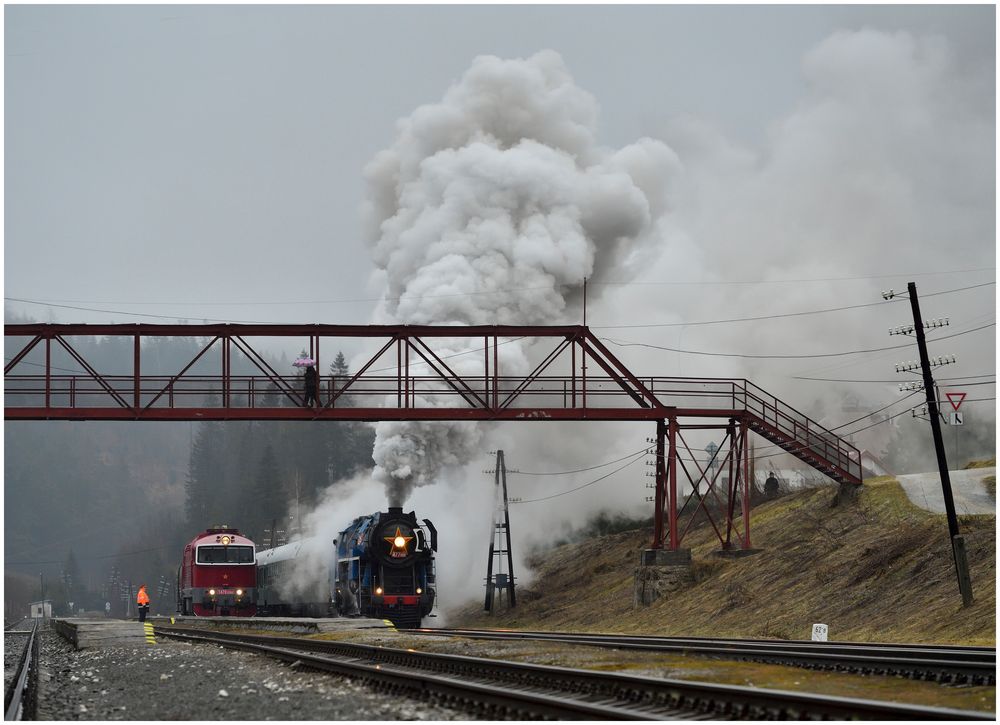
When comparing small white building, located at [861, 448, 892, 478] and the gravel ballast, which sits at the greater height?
small white building, located at [861, 448, 892, 478]

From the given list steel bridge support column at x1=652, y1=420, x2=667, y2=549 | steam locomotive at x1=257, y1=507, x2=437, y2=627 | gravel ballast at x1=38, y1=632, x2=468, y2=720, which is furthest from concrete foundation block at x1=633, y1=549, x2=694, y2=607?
gravel ballast at x1=38, y1=632, x2=468, y2=720

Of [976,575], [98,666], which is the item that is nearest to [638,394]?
[976,575]

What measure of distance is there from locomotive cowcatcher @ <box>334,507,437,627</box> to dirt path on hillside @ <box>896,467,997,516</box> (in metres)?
16.2

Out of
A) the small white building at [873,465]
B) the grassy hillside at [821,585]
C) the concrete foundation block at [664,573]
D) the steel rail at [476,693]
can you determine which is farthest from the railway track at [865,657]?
the small white building at [873,465]

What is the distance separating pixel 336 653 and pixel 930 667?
1146 cm

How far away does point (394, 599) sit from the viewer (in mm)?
37906

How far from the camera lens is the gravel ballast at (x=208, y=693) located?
1431 centimetres

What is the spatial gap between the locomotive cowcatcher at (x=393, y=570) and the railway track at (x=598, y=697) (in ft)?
60.7

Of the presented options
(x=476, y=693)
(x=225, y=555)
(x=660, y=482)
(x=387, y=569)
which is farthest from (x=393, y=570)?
(x=476, y=693)

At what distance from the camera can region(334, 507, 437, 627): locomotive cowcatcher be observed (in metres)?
37.8

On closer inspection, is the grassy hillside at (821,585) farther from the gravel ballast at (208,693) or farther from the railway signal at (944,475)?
the gravel ballast at (208,693)

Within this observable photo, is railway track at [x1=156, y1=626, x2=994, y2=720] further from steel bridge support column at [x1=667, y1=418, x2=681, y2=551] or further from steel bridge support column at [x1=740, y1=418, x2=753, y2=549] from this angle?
steel bridge support column at [x1=740, y1=418, x2=753, y2=549]

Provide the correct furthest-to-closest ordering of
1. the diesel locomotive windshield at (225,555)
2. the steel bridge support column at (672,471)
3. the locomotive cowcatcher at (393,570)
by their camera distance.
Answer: the diesel locomotive windshield at (225,555) < the steel bridge support column at (672,471) < the locomotive cowcatcher at (393,570)

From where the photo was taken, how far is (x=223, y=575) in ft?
165
